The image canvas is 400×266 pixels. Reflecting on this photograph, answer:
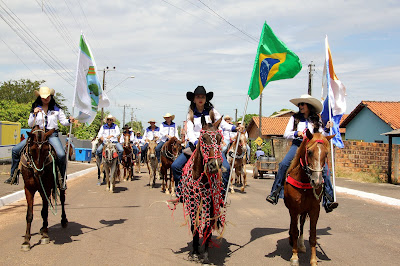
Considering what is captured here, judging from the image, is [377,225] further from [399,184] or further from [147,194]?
[399,184]

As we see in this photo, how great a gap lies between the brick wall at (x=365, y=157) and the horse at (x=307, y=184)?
18070mm

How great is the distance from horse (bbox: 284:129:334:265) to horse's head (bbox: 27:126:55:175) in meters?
4.39

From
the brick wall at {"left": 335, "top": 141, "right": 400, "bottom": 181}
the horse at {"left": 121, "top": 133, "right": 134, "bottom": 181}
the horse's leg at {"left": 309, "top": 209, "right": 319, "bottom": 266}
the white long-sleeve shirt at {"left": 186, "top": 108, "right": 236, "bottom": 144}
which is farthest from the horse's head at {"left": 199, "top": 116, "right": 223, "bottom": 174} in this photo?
the brick wall at {"left": 335, "top": 141, "right": 400, "bottom": 181}

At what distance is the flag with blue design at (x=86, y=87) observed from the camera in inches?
355

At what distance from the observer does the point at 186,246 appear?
7277mm

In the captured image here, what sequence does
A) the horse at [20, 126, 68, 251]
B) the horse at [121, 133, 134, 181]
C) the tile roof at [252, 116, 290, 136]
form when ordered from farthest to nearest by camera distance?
the tile roof at [252, 116, 290, 136]
the horse at [121, 133, 134, 181]
the horse at [20, 126, 68, 251]

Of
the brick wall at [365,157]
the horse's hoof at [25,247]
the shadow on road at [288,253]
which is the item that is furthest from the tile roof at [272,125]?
the horse's hoof at [25,247]

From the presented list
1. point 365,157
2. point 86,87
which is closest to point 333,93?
point 86,87

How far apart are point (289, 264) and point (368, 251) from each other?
171cm

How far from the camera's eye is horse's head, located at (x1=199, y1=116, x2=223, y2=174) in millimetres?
5746

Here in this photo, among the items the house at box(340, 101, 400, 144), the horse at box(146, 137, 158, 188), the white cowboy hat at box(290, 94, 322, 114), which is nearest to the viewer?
the white cowboy hat at box(290, 94, 322, 114)

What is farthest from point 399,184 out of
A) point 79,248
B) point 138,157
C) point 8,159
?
point 8,159

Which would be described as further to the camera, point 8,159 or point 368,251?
point 8,159

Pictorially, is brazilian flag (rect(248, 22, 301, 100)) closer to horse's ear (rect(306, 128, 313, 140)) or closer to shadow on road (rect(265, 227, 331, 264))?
horse's ear (rect(306, 128, 313, 140))
